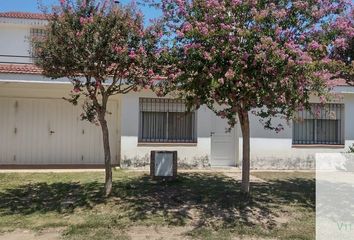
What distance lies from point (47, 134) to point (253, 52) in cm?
1006

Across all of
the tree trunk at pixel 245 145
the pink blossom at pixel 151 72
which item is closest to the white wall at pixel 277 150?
the tree trunk at pixel 245 145

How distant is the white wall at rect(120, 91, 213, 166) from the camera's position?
14.6 meters

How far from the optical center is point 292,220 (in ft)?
26.1

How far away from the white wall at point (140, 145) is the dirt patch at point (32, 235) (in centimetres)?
742

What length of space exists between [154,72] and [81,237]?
11.4 feet

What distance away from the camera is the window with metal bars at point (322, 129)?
16.0 metres

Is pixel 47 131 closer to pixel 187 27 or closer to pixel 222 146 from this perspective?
pixel 222 146

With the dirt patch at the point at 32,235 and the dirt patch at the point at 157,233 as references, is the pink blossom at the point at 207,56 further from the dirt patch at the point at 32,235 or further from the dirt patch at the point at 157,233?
the dirt patch at the point at 32,235

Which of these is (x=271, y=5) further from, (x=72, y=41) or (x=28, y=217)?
(x=28, y=217)

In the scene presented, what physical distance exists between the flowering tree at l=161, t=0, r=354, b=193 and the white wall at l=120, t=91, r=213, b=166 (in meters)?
6.26

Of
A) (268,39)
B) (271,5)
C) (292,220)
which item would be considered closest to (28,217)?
(292,220)

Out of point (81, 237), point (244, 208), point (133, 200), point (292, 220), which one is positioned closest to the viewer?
point (81, 237)

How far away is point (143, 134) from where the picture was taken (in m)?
15.1

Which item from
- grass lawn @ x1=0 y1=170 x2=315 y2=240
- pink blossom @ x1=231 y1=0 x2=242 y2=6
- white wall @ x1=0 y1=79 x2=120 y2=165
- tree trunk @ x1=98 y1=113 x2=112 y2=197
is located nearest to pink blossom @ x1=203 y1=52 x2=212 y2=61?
pink blossom @ x1=231 y1=0 x2=242 y2=6
